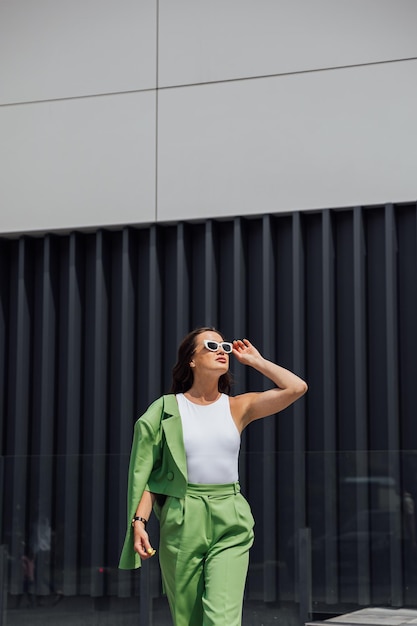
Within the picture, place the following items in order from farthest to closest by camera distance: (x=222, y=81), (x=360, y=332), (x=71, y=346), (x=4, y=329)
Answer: (x=4, y=329), (x=71, y=346), (x=222, y=81), (x=360, y=332)

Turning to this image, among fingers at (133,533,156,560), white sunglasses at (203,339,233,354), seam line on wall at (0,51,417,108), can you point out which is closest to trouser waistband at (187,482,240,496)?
fingers at (133,533,156,560)

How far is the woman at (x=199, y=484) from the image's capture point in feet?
20.3

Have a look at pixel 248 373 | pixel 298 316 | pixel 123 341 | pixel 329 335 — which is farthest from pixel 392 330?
pixel 123 341

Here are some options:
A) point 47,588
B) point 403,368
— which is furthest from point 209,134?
point 47,588

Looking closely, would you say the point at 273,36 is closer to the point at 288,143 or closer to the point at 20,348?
the point at 288,143

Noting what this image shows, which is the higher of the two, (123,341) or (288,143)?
(288,143)

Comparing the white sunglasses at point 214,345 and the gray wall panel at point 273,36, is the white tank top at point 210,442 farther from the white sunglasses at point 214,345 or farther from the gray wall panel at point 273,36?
the gray wall panel at point 273,36

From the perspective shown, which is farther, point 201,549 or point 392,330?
point 392,330

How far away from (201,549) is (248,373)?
20.7 ft

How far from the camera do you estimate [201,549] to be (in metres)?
6.22

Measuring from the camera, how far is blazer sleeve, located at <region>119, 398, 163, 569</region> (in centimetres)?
629

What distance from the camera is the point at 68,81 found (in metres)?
13.4

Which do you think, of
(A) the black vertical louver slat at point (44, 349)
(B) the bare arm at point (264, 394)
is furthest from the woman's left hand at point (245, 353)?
(A) the black vertical louver slat at point (44, 349)

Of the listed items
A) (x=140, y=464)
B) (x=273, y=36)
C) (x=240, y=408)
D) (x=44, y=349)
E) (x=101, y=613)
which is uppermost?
(x=273, y=36)
